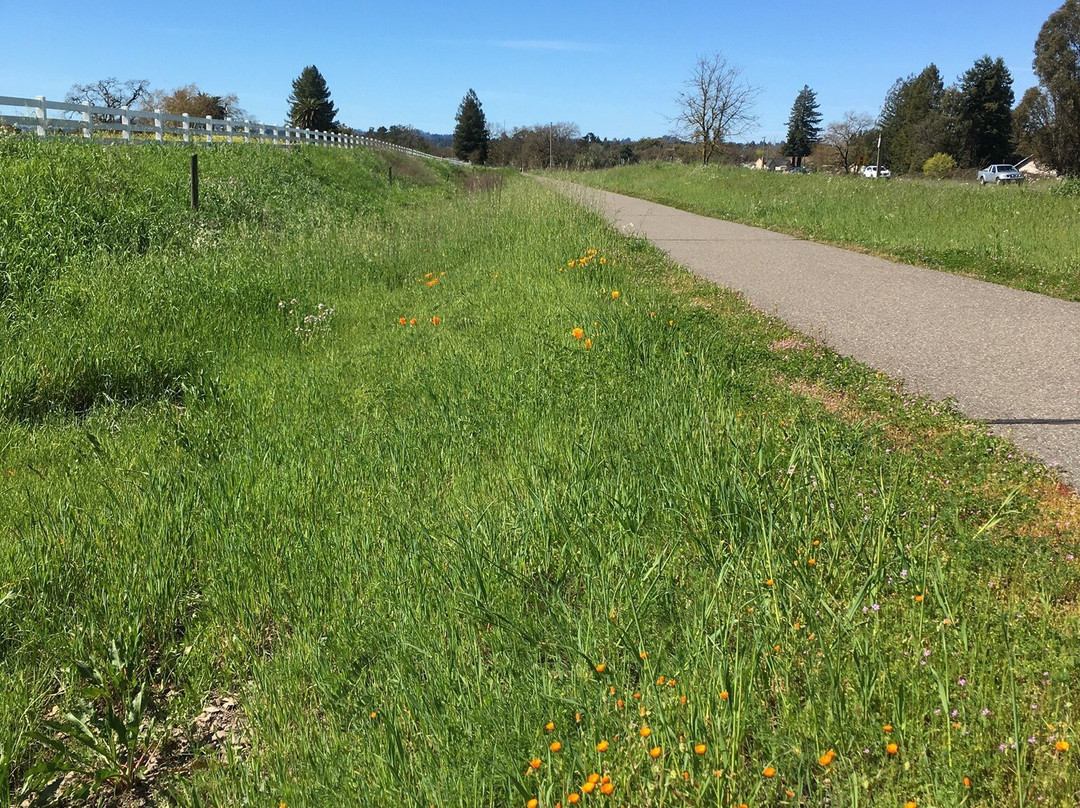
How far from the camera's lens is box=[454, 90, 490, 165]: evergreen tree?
103125 millimetres

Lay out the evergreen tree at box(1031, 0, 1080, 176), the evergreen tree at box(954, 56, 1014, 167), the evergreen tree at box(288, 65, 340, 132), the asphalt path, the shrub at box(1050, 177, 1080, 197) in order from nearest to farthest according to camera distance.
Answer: the asphalt path
the shrub at box(1050, 177, 1080, 197)
the evergreen tree at box(1031, 0, 1080, 176)
the evergreen tree at box(954, 56, 1014, 167)
the evergreen tree at box(288, 65, 340, 132)

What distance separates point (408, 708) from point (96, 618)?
1.84m

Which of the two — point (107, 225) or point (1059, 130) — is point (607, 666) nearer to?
point (107, 225)

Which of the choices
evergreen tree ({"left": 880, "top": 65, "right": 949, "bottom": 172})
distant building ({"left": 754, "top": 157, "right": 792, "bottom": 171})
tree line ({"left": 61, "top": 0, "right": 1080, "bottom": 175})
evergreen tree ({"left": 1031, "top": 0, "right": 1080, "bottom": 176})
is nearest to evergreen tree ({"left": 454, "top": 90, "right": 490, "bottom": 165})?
tree line ({"left": 61, "top": 0, "right": 1080, "bottom": 175})

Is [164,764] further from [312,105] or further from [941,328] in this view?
[312,105]

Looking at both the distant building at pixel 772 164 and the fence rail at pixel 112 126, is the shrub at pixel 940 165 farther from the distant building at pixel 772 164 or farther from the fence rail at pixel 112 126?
the fence rail at pixel 112 126

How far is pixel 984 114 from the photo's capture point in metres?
69.4

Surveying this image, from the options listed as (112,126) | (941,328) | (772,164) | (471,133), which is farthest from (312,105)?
(941,328)

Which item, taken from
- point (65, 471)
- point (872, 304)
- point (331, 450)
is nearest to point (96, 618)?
point (331, 450)

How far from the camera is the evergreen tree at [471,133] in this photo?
103m

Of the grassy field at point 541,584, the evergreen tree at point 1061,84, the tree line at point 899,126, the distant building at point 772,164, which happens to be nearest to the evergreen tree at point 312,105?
the tree line at point 899,126

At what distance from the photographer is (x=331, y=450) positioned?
487 cm

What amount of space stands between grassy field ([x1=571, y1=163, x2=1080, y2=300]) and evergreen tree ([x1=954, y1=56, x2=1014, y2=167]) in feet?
186

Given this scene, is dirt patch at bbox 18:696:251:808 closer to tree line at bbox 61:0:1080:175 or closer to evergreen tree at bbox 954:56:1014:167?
tree line at bbox 61:0:1080:175
